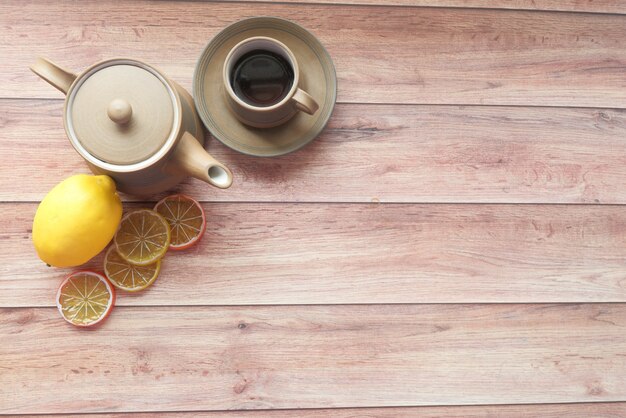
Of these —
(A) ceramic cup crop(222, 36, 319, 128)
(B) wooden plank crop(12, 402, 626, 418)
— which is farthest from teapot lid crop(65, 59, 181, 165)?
(B) wooden plank crop(12, 402, 626, 418)

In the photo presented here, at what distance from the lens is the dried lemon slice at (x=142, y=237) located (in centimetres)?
93

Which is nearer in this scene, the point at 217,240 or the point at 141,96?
the point at 141,96

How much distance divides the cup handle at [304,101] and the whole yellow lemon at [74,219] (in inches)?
11.7

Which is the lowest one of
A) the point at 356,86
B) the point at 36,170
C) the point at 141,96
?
the point at 36,170

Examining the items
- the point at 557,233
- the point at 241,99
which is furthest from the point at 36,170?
the point at 557,233

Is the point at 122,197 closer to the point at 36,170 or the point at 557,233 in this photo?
the point at 36,170

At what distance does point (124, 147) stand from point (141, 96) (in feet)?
0.25

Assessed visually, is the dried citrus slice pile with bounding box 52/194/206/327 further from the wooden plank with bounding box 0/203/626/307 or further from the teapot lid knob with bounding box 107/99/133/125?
the teapot lid knob with bounding box 107/99/133/125

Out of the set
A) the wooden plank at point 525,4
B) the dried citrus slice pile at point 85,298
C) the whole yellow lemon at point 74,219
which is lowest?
the dried citrus slice pile at point 85,298

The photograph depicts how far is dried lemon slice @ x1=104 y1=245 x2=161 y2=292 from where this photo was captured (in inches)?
37.3

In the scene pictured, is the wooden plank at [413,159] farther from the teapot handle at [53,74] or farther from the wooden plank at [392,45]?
the teapot handle at [53,74]

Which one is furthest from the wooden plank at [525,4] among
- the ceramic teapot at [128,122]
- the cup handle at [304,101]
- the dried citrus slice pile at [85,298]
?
the dried citrus slice pile at [85,298]

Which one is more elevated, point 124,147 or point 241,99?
point 241,99

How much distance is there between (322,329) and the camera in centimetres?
99
